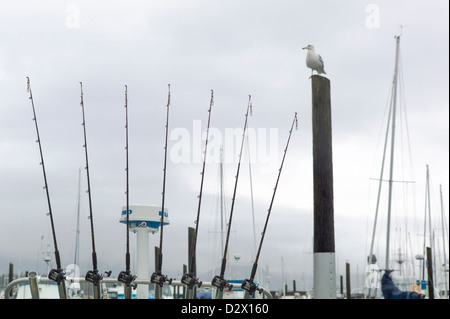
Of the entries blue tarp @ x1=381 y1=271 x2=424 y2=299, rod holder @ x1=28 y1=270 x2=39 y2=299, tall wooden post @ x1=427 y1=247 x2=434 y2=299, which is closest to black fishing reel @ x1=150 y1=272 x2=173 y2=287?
rod holder @ x1=28 y1=270 x2=39 y2=299

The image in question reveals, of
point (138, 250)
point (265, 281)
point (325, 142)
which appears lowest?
point (265, 281)

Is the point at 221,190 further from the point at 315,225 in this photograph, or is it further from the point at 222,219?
the point at 315,225

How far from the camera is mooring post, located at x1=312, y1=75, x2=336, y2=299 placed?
993cm

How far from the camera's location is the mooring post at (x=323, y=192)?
9.93 m

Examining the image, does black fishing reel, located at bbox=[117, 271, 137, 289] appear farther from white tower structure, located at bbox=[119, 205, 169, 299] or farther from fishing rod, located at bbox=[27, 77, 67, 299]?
white tower structure, located at bbox=[119, 205, 169, 299]

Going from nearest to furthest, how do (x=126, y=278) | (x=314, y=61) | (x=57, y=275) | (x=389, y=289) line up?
(x=57, y=275)
(x=126, y=278)
(x=314, y=61)
(x=389, y=289)

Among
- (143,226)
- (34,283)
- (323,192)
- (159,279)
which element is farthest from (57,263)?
(143,226)

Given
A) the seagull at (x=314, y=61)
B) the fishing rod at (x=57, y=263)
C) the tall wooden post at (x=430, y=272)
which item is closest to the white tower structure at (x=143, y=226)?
the fishing rod at (x=57, y=263)

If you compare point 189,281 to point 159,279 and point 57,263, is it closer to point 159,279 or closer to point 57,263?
point 159,279

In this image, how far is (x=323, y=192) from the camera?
406 inches

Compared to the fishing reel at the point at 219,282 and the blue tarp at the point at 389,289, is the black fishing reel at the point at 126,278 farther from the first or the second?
the blue tarp at the point at 389,289
